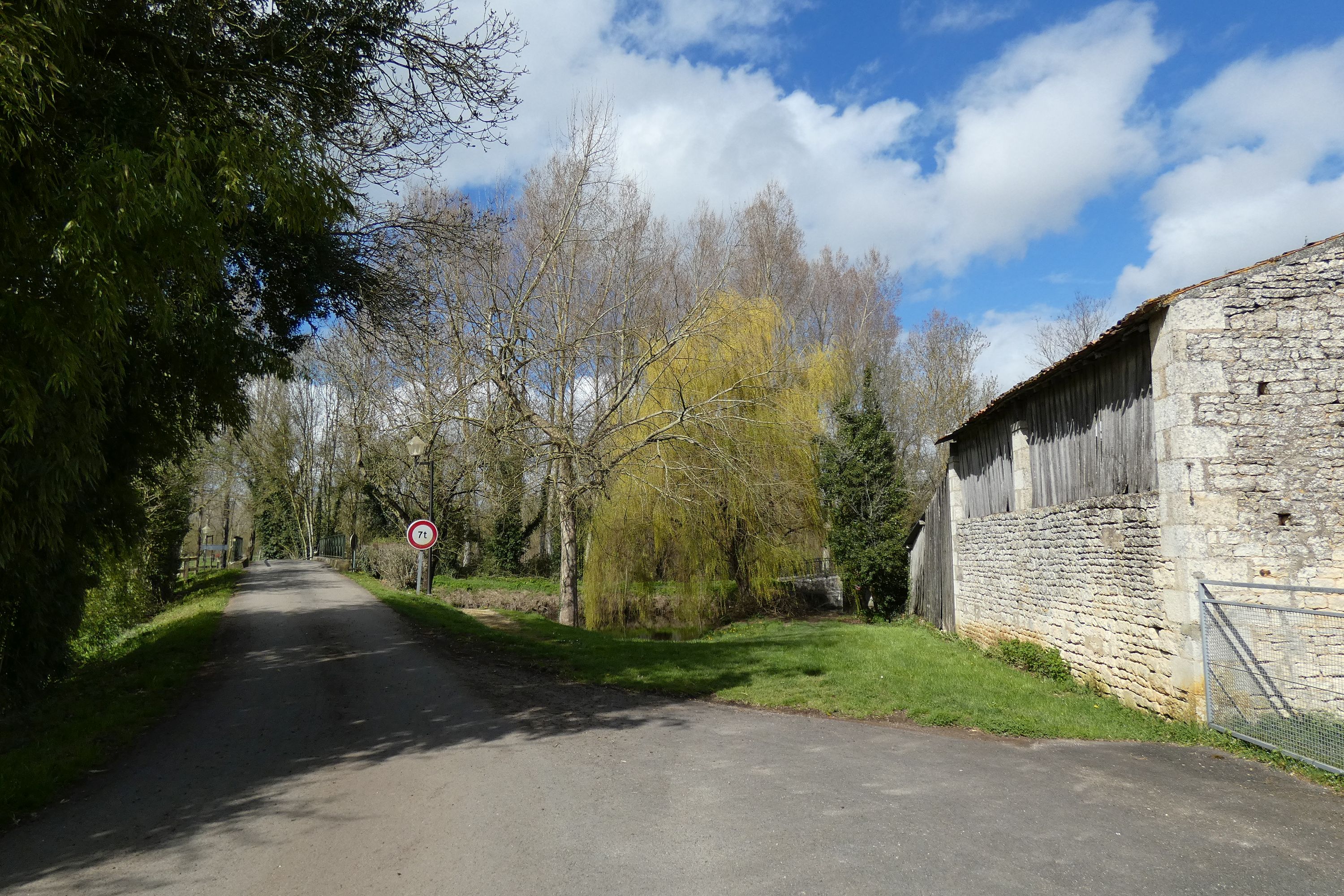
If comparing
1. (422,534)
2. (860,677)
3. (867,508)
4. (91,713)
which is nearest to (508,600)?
(422,534)

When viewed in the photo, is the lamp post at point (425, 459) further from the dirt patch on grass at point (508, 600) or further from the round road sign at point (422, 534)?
the dirt patch on grass at point (508, 600)

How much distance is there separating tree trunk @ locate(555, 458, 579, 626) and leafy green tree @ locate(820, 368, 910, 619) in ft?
22.0

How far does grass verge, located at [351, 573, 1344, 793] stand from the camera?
7.49 meters

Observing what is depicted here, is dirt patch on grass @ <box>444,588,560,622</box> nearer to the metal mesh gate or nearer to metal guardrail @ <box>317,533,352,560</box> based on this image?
metal guardrail @ <box>317,533,352,560</box>

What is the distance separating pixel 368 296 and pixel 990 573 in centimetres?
1052

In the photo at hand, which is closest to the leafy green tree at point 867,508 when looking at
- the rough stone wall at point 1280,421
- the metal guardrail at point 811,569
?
the metal guardrail at point 811,569

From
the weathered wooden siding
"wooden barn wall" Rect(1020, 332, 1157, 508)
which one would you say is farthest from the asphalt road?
the weathered wooden siding

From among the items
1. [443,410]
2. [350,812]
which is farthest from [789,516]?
[350,812]

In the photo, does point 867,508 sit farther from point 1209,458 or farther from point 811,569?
point 1209,458

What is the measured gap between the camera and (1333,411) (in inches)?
305

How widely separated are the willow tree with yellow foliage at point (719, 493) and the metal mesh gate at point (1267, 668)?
9839 mm

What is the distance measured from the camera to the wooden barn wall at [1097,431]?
855 centimetres

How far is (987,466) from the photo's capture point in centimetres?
1360

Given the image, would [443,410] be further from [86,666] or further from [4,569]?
[4,569]
